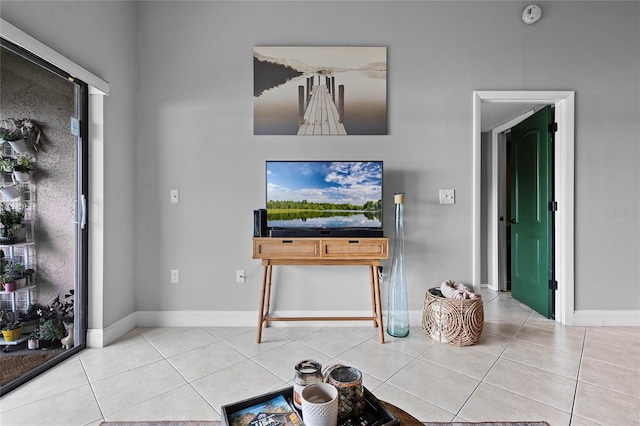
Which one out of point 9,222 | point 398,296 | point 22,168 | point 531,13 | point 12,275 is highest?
point 531,13

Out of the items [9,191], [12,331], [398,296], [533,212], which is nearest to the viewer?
[9,191]

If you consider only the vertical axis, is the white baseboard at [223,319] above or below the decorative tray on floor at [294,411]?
below

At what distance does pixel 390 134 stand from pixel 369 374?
5.99ft

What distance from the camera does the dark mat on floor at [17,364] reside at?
68.8 inches

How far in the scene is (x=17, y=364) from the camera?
1.83 meters

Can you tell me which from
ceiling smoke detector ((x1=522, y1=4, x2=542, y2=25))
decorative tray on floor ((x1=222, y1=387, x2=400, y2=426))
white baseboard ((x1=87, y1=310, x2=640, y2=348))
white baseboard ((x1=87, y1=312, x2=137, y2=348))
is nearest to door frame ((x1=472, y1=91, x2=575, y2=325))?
white baseboard ((x1=87, y1=310, x2=640, y2=348))

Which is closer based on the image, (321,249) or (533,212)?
(321,249)

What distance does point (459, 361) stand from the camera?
2021mm

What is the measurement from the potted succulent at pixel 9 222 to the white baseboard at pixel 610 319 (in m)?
4.11

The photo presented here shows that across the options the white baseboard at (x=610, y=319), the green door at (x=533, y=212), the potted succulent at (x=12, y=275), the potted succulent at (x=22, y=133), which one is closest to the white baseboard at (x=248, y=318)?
the white baseboard at (x=610, y=319)

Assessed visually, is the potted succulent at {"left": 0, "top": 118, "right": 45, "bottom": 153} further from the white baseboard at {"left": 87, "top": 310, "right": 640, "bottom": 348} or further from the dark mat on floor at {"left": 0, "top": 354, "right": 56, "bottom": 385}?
the white baseboard at {"left": 87, "top": 310, "right": 640, "bottom": 348}

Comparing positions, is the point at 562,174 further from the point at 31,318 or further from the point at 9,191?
the point at 31,318

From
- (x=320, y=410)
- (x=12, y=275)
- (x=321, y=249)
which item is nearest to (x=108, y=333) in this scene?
(x=12, y=275)

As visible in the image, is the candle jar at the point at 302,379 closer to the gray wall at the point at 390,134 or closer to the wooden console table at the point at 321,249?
the wooden console table at the point at 321,249
